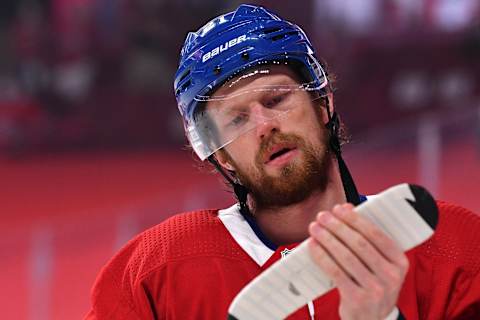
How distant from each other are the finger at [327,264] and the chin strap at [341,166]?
1.93 ft

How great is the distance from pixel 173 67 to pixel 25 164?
1152 millimetres

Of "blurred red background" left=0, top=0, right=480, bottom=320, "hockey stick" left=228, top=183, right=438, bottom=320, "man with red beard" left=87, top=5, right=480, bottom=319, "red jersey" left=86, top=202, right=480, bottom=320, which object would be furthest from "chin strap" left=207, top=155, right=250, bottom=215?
"blurred red background" left=0, top=0, right=480, bottom=320

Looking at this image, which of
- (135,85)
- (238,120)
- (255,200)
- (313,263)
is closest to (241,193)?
(255,200)

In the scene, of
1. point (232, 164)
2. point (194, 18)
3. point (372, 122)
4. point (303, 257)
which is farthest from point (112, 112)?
point (303, 257)

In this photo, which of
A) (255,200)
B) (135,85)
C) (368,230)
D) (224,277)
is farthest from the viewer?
(135,85)

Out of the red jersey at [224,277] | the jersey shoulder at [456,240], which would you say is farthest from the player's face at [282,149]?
the jersey shoulder at [456,240]

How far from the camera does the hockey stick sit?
3.79 feet

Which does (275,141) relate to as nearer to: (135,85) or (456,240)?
(456,240)

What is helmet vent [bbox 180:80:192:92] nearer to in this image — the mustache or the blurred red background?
the mustache

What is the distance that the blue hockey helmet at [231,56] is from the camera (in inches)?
67.9

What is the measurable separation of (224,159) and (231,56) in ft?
0.66

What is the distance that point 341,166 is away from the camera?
1776 mm

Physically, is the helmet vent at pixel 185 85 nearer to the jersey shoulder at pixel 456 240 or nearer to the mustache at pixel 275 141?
the mustache at pixel 275 141

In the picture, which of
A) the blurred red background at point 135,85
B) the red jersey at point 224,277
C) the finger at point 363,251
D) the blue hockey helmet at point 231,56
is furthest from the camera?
the blurred red background at point 135,85
